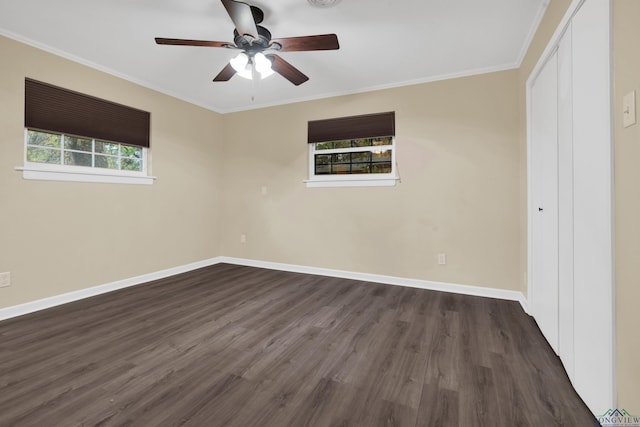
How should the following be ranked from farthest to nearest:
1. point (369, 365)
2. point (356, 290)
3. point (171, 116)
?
point (171, 116) → point (356, 290) → point (369, 365)

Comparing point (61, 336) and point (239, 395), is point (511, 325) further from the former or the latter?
point (61, 336)

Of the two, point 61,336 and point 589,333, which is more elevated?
point 589,333

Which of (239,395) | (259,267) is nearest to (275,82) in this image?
(259,267)

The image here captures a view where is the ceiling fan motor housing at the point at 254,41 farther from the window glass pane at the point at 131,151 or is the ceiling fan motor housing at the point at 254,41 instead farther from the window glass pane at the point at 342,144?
the window glass pane at the point at 131,151

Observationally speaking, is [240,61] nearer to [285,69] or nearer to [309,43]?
[285,69]

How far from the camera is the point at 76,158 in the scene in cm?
315

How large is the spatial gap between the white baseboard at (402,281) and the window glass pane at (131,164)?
1.97m

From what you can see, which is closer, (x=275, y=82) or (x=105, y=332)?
(x=105, y=332)

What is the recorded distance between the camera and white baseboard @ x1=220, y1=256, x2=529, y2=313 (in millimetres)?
3150

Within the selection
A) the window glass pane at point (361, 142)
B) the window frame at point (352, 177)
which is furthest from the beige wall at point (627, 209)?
the window glass pane at point (361, 142)

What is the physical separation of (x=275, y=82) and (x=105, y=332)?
314 centimetres

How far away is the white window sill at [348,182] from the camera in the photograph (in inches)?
146

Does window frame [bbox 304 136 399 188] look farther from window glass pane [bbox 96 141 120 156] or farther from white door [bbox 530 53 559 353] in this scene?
window glass pane [bbox 96 141 120 156]

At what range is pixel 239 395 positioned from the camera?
5.21ft
